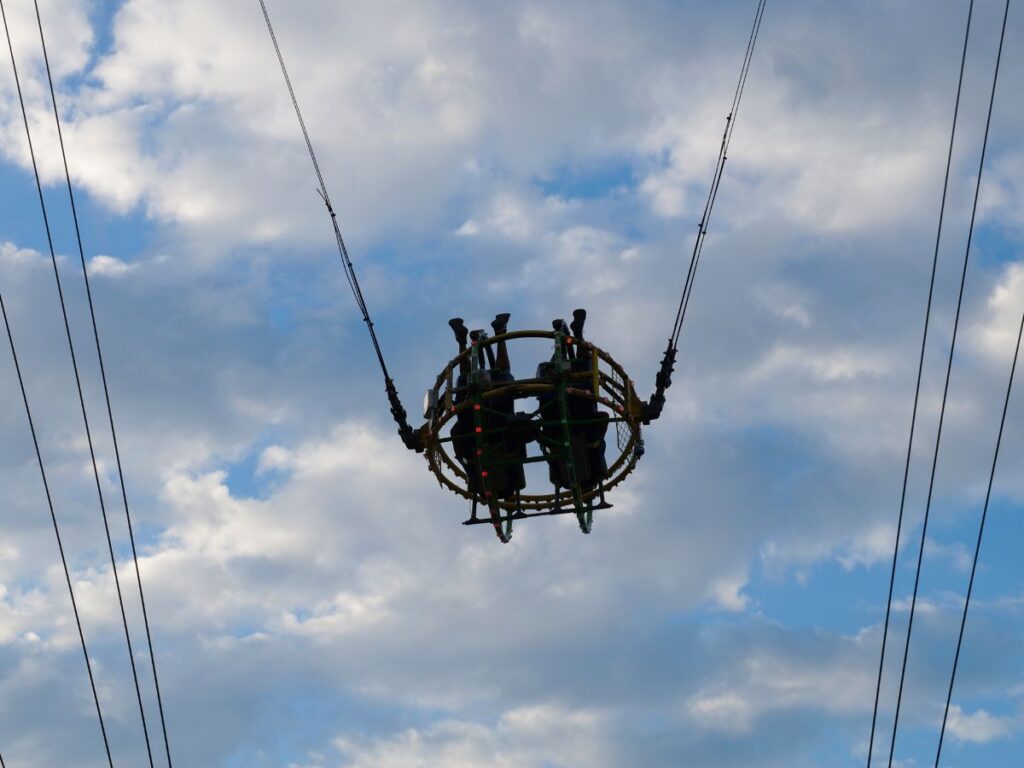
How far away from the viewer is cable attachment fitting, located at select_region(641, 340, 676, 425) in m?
20.1

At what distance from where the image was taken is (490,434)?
2077cm

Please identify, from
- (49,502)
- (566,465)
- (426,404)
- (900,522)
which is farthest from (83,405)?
(900,522)

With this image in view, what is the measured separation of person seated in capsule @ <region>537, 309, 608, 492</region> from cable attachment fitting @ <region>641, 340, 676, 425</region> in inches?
20.6

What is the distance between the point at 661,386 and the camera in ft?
66.0

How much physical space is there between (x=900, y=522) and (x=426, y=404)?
594 centimetres

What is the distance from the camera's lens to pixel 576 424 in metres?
20.6

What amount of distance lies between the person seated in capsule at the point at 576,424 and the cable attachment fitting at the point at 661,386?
52 centimetres

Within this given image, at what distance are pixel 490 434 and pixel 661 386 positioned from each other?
2162 mm

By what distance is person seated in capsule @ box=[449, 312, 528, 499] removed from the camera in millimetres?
20578

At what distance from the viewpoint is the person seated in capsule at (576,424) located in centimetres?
2042

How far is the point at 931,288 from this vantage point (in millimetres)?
18156

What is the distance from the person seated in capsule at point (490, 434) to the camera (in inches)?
810

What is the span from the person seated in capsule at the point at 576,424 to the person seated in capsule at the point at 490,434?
0.40 m

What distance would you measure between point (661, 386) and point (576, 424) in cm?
117
